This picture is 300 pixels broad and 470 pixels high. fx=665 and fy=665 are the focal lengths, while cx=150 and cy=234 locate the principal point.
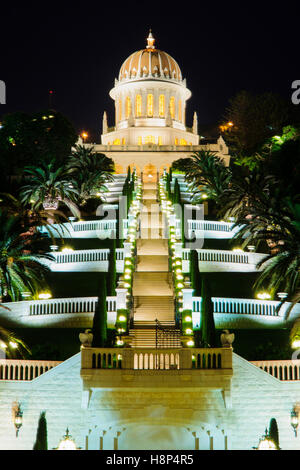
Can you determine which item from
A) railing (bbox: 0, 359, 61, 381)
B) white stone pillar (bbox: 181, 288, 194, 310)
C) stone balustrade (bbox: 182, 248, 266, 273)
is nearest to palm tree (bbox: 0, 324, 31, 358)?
railing (bbox: 0, 359, 61, 381)

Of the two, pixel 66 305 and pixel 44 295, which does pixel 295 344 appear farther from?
pixel 44 295

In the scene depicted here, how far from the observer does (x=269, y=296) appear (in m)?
33.4

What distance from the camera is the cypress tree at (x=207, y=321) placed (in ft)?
88.3

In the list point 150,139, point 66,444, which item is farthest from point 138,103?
point 66,444

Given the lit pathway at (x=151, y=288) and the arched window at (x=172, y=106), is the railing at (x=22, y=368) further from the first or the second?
the arched window at (x=172, y=106)

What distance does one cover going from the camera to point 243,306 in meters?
32.3

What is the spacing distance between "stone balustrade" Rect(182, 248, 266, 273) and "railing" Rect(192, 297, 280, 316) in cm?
716

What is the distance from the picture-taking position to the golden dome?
103125mm

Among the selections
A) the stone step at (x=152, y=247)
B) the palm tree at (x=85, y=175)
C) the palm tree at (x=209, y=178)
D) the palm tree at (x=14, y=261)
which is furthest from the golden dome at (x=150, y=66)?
the palm tree at (x=14, y=261)

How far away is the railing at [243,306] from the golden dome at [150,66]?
75354 mm

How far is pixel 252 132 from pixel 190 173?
21.0m

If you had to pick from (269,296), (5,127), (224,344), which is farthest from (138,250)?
(5,127)

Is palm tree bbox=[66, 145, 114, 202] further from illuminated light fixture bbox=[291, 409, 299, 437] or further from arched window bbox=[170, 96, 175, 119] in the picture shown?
arched window bbox=[170, 96, 175, 119]

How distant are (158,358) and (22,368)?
554cm
